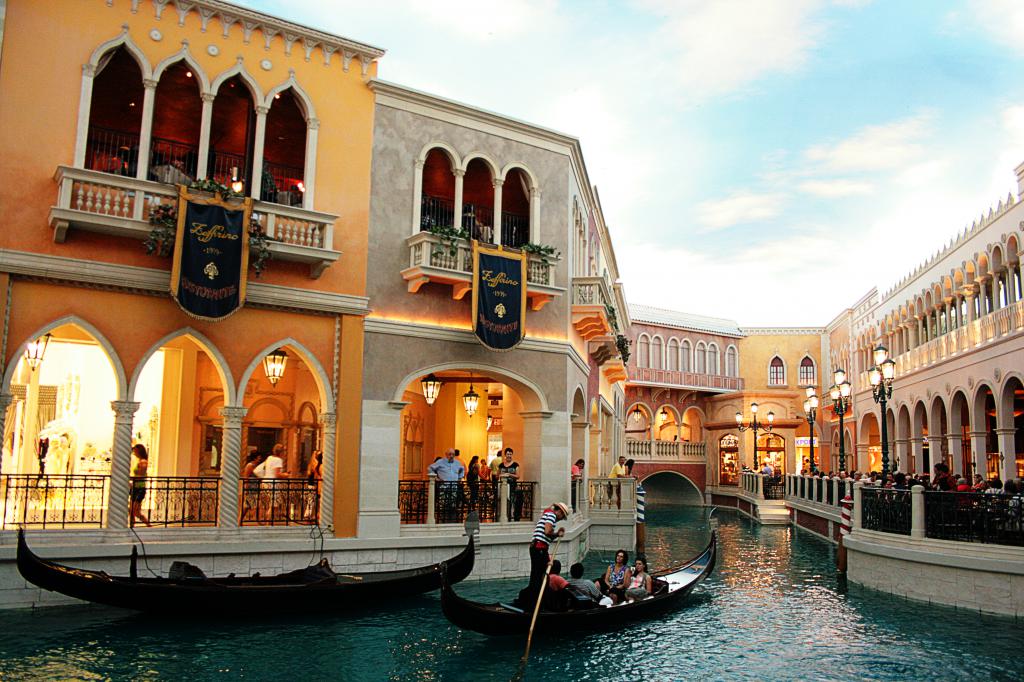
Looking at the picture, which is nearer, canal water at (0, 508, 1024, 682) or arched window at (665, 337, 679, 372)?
canal water at (0, 508, 1024, 682)

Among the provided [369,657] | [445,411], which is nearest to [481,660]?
[369,657]

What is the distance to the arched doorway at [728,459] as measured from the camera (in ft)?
112

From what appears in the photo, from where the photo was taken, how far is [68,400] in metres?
13.1

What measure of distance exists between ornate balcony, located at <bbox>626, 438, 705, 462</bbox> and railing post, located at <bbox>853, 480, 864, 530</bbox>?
19.9 metres

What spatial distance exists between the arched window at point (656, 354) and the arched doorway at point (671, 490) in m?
4.28

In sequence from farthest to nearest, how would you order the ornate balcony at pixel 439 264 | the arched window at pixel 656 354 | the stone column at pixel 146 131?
the arched window at pixel 656 354
the ornate balcony at pixel 439 264
the stone column at pixel 146 131

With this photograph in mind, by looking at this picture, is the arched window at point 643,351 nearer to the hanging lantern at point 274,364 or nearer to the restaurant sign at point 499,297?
the restaurant sign at point 499,297

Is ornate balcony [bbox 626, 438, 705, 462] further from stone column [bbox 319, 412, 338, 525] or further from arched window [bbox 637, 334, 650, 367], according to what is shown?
stone column [bbox 319, 412, 338, 525]

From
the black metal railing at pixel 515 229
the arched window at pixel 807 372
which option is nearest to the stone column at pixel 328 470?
the black metal railing at pixel 515 229

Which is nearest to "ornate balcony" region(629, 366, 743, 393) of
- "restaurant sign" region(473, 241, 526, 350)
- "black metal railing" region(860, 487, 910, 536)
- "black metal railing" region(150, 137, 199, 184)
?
"black metal railing" region(860, 487, 910, 536)

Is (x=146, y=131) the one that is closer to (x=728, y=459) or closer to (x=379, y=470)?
(x=379, y=470)

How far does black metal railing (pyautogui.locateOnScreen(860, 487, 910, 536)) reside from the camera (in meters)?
11.1

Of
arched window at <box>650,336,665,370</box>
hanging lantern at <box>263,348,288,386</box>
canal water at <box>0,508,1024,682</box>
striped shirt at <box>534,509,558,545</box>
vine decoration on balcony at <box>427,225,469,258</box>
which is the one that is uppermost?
arched window at <box>650,336,665,370</box>

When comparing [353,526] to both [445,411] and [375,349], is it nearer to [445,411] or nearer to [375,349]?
[375,349]
